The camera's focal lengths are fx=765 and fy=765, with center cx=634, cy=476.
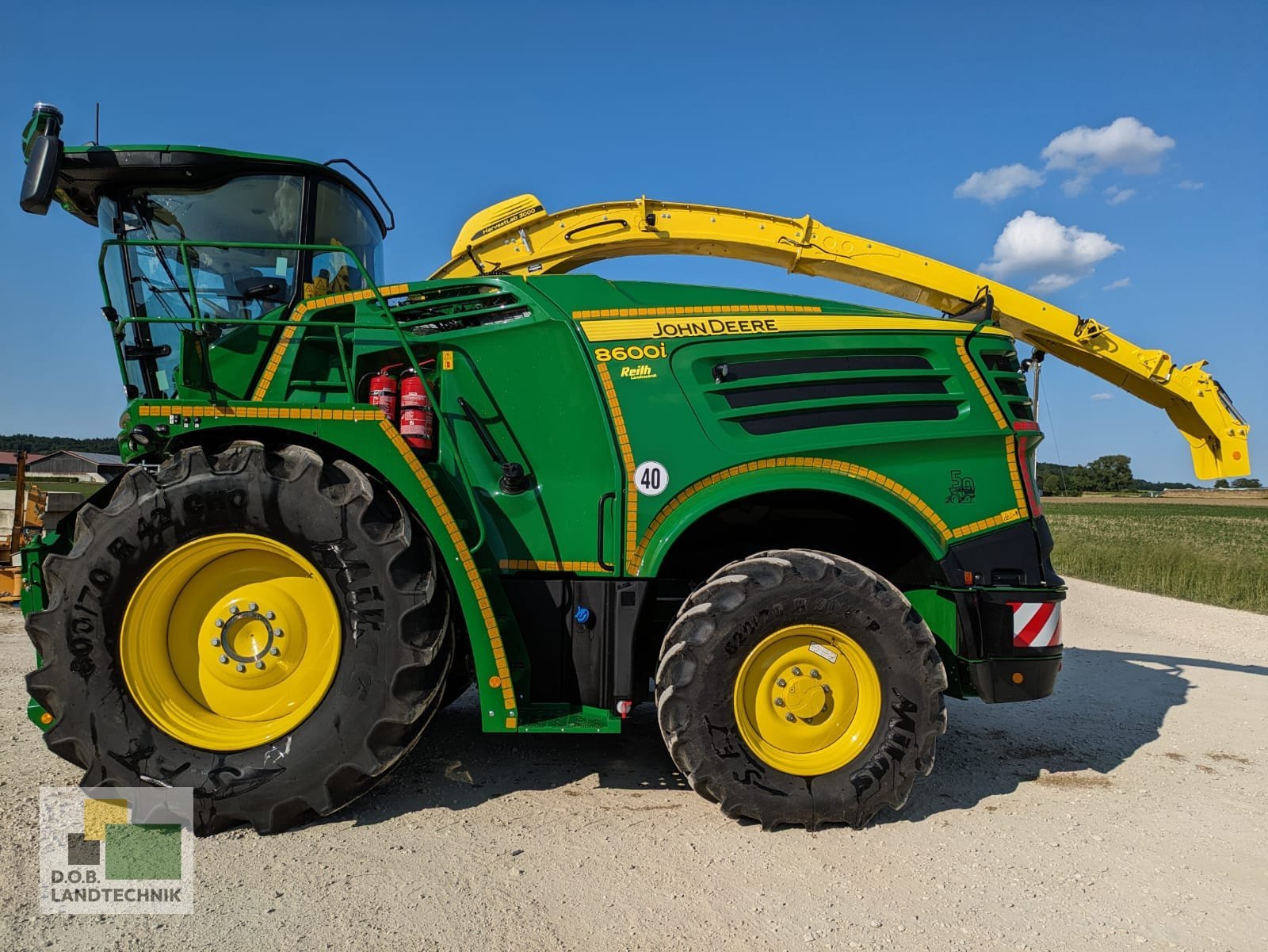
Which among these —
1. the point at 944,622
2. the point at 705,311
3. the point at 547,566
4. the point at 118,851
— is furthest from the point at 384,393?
the point at 944,622

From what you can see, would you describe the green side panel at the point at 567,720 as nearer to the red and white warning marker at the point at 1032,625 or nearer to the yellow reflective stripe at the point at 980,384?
the red and white warning marker at the point at 1032,625

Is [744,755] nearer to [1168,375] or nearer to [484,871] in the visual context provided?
[484,871]

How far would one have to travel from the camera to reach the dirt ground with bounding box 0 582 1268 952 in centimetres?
256

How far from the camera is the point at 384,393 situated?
3584 mm

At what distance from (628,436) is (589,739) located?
2063 millimetres

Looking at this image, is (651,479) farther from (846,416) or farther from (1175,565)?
(1175,565)

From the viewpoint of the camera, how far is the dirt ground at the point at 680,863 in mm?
2564

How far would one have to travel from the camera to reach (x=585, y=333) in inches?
143

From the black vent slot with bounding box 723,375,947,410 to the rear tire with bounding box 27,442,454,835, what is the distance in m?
1.67

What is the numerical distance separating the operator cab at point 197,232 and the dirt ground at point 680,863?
7.34ft

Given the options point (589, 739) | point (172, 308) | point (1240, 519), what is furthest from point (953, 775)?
point (1240, 519)

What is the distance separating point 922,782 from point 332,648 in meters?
3.04

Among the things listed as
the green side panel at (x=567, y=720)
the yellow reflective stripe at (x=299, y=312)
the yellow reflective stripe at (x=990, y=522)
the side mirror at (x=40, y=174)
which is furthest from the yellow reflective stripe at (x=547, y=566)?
the side mirror at (x=40, y=174)

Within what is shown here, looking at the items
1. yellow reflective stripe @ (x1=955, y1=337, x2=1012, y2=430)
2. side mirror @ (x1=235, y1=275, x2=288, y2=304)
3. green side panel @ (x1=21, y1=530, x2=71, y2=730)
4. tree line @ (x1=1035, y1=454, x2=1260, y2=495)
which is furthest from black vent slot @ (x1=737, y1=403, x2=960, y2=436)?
tree line @ (x1=1035, y1=454, x2=1260, y2=495)
